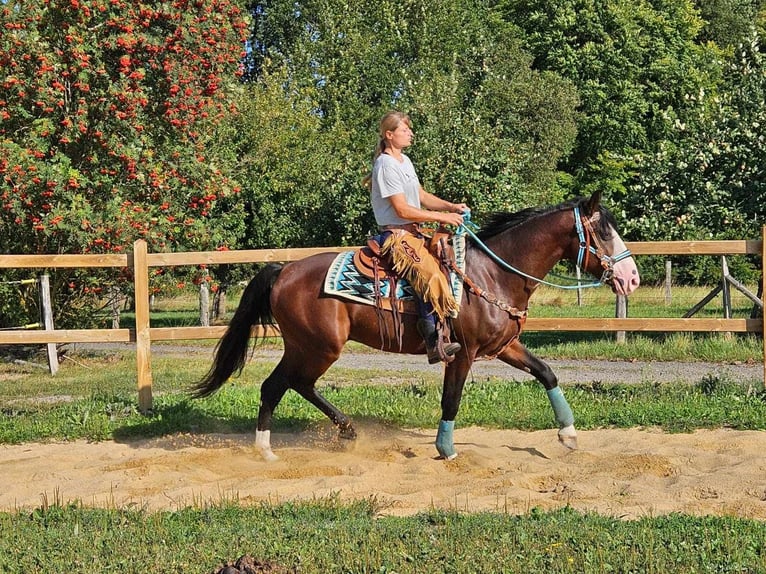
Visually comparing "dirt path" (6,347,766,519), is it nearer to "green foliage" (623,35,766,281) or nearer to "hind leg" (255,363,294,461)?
"hind leg" (255,363,294,461)

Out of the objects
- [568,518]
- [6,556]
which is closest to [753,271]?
[568,518]

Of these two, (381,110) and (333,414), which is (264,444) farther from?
(381,110)

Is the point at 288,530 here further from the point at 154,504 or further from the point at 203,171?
the point at 203,171

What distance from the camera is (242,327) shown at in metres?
8.10

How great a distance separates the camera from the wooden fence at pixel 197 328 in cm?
923

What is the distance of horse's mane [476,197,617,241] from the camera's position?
7.18 metres

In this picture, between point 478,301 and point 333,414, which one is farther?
point 333,414

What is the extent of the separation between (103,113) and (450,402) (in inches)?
330

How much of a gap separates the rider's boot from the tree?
704 centimetres

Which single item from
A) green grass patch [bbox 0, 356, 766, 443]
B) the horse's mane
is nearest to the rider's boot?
the horse's mane

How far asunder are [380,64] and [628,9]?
10.3 m

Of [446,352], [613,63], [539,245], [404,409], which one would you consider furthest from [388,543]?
[613,63]

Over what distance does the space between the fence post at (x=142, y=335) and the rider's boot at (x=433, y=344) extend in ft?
10.9

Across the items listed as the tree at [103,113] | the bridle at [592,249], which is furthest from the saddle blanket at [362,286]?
the tree at [103,113]
